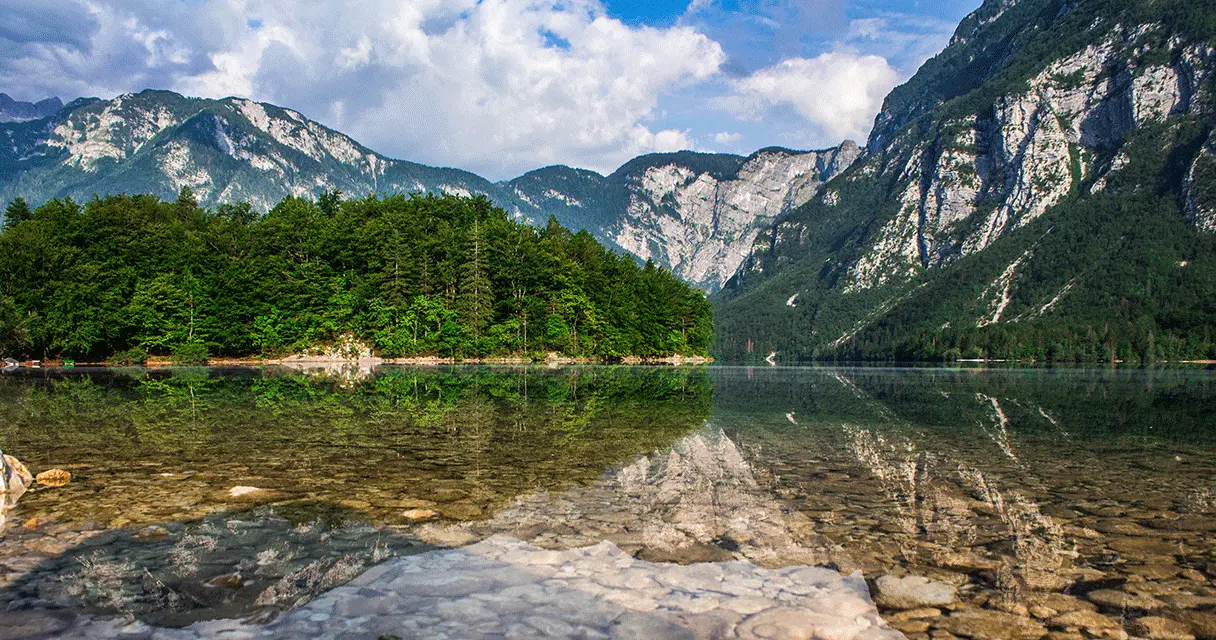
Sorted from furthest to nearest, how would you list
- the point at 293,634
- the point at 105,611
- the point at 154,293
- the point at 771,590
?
the point at 154,293
the point at 771,590
the point at 105,611
the point at 293,634

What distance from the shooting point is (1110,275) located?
198m

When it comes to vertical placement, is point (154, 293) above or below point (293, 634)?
above

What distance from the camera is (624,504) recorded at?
8.84 meters

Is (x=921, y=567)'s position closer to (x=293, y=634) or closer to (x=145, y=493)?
(x=293, y=634)

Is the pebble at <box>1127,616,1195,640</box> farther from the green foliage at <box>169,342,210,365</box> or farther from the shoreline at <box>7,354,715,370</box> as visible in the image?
the green foliage at <box>169,342,210,365</box>

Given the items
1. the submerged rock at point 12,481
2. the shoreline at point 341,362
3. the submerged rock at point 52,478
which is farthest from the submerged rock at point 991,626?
the shoreline at point 341,362

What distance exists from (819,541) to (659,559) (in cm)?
193

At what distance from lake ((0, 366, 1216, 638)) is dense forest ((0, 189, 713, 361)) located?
50.6 m

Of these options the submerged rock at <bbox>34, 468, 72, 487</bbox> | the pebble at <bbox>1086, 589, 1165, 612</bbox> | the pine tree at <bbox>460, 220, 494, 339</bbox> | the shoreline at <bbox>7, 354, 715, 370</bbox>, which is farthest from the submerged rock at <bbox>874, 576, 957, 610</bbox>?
the pine tree at <bbox>460, 220, 494, 339</bbox>

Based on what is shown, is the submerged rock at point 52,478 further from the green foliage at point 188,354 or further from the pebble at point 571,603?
the green foliage at point 188,354

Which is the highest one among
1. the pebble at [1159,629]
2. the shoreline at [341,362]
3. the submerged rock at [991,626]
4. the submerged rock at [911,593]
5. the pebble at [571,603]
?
the shoreline at [341,362]

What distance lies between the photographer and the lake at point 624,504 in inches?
222

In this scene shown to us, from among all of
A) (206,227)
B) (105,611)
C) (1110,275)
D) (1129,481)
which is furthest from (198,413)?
(1110,275)

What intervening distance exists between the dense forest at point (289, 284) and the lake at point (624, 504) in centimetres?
5059
